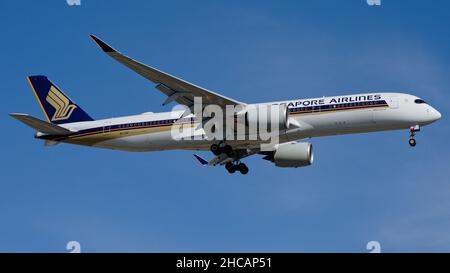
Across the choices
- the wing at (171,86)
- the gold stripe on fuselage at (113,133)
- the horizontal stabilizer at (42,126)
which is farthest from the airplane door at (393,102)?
the horizontal stabilizer at (42,126)

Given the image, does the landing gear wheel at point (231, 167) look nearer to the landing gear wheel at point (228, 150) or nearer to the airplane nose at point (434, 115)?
the landing gear wheel at point (228, 150)

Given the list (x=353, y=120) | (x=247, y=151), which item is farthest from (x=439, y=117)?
(x=247, y=151)

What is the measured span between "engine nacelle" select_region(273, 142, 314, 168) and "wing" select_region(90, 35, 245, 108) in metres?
5.38

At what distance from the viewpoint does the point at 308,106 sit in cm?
4112

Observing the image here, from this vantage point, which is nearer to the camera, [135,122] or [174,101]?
[174,101]

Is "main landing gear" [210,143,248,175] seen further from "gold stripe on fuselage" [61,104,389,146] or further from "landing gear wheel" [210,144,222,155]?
"gold stripe on fuselage" [61,104,389,146]

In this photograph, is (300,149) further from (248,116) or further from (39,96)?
(39,96)

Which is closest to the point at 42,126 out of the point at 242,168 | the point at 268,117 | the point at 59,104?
the point at 59,104

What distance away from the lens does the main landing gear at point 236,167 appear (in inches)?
1774

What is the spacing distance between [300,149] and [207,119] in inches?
248

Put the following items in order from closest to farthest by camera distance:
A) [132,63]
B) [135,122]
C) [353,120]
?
[132,63] < [353,120] < [135,122]

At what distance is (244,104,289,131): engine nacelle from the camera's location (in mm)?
40062

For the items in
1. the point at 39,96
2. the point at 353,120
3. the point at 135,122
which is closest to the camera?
the point at 353,120

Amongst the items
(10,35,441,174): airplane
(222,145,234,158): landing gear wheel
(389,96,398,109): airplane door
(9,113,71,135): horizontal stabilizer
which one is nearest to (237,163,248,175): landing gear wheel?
(10,35,441,174): airplane
